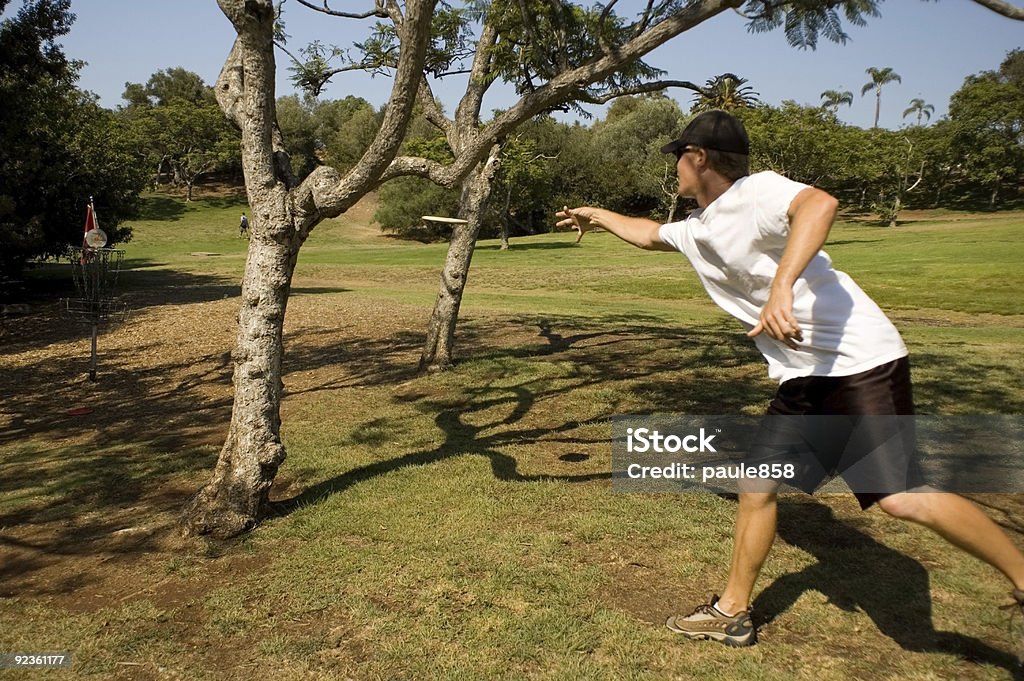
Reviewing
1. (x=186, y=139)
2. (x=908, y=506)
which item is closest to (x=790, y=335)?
(x=908, y=506)

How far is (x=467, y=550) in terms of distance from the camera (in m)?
4.53

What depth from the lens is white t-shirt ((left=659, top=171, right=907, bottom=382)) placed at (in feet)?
9.83

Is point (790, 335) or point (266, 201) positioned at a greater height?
point (266, 201)

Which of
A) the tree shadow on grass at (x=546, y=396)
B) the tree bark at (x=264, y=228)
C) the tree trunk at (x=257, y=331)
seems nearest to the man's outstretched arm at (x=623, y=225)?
the tree bark at (x=264, y=228)

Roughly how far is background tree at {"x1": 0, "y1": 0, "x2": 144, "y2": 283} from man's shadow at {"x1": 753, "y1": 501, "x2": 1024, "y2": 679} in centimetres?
1351

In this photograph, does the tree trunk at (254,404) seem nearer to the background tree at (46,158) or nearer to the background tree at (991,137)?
the background tree at (46,158)

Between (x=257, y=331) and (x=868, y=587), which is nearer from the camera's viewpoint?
(x=868, y=587)

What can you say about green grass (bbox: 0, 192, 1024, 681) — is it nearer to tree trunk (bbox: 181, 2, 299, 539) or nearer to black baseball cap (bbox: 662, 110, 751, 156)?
tree trunk (bbox: 181, 2, 299, 539)

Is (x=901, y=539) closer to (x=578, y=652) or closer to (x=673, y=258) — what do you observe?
(x=578, y=652)

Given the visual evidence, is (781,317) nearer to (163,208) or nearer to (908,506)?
(908,506)

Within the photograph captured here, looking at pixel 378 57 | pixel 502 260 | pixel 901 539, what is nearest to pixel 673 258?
pixel 502 260

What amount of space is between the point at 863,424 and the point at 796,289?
578 millimetres

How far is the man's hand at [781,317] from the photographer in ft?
8.92

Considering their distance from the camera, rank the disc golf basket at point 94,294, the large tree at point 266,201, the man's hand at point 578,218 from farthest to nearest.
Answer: the disc golf basket at point 94,294
the large tree at point 266,201
the man's hand at point 578,218
